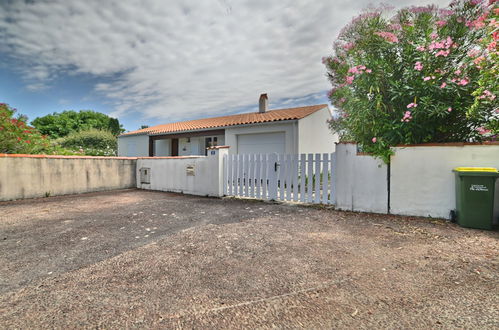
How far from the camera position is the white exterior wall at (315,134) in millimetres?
10391

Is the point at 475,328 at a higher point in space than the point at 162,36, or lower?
lower

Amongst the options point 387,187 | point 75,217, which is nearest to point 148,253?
point 75,217

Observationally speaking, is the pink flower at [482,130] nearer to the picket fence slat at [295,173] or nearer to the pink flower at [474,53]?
the pink flower at [474,53]

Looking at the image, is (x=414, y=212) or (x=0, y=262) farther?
(x=414, y=212)

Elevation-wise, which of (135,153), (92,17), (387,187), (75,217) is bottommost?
(75,217)

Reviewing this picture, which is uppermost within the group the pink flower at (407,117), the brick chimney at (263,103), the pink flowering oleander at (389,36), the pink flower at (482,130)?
the brick chimney at (263,103)

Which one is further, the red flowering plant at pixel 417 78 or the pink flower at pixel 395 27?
the pink flower at pixel 395 27

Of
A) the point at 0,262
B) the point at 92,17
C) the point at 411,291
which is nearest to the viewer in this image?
the point at 411,291

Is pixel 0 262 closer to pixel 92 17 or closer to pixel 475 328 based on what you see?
pixel 475 328

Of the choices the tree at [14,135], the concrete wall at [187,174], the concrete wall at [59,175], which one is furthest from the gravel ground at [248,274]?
the tree at [14,135]

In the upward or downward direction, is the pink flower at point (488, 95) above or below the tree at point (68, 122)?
below

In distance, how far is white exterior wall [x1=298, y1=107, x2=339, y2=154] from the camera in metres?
10.4

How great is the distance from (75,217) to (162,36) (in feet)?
24.9

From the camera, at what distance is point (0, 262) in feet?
8.38
